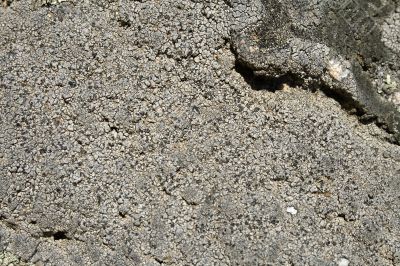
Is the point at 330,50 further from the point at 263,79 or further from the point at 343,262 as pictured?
the point at 343,262

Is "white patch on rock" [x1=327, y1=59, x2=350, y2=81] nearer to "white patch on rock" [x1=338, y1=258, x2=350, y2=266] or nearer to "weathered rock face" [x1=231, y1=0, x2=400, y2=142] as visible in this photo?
"weathered rock face" [x1=231, y1=0, x2=400, y2=142]

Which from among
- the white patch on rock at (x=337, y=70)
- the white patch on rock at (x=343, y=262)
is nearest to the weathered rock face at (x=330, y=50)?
the white patch on rock at (x=337, y=70)

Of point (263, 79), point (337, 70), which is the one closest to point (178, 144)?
point (263, 79)

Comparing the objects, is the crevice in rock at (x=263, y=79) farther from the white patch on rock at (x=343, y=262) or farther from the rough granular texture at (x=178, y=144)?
the white patch on rock at (x=343, y=262)

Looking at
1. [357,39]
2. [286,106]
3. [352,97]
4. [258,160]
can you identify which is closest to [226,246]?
[258,160]

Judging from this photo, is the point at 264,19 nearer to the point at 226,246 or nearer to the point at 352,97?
the point at 352,97

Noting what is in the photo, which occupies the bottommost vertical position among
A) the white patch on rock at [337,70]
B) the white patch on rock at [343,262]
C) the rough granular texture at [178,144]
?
the white patch on rock at [343,262]

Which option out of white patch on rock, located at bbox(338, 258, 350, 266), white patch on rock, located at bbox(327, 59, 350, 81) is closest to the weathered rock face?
white patch on rock, located at bbox(327, 59, 350, 81)
